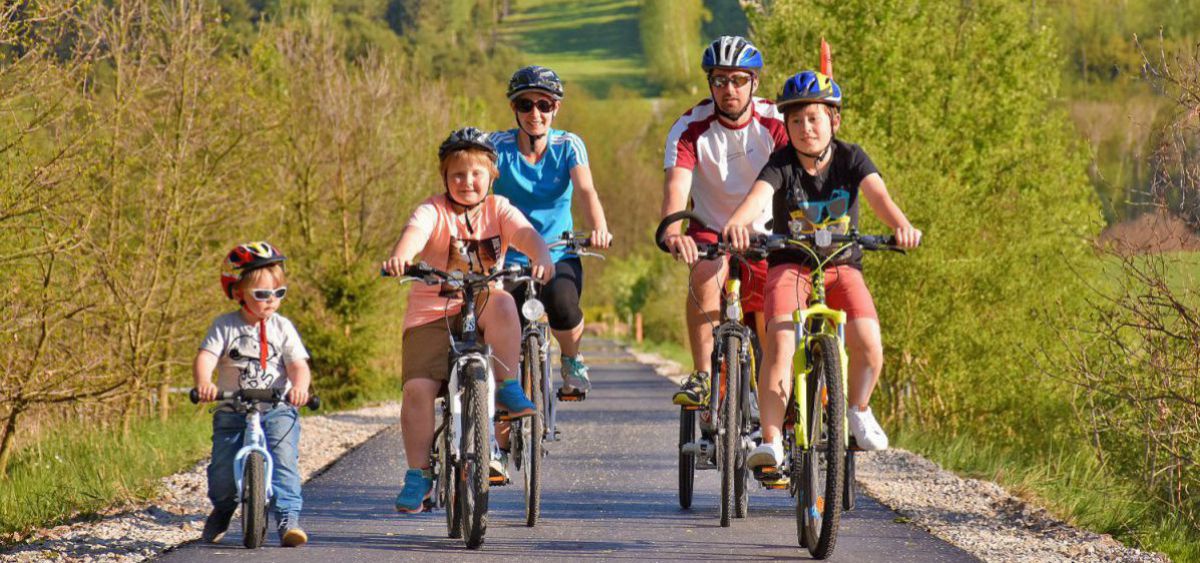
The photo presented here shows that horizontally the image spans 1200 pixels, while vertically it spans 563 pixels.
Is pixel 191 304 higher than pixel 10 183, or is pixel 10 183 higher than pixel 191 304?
pixel 10 183

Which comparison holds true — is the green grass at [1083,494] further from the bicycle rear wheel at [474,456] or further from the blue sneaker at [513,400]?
the bicycle rear wheel at [474,456]

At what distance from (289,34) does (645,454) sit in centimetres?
1832

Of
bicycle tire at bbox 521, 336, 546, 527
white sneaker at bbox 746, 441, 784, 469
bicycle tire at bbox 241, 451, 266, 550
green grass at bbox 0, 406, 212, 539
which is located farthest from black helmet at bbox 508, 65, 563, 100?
green grass at bbox 0, 406, 212, 539

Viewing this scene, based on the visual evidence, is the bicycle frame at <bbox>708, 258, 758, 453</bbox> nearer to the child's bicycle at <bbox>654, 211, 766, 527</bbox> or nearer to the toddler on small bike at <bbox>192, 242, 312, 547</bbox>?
the child's bicycle at <bbox>654, 211, 766, 527</bbox>

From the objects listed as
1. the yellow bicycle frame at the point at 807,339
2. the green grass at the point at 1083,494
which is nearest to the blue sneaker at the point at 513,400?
the yellow bicycle frame at the point at 807,339

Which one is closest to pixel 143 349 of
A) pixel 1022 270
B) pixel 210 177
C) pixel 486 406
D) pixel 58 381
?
pixel 210 177

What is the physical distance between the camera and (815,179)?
7617mm

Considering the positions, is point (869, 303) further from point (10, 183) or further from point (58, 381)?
point (58, 381)

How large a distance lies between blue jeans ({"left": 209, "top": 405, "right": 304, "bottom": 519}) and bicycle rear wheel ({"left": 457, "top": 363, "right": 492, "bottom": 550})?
2.69 ft

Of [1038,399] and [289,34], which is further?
[289,34]

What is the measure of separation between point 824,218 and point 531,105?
6.96 ft

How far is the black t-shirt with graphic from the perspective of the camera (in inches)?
297

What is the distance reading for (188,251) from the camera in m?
17.9

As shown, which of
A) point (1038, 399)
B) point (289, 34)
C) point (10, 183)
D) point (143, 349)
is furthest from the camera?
point (289, 34)
